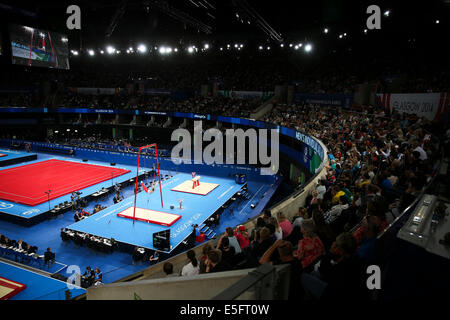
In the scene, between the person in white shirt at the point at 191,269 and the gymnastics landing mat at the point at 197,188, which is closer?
the person in white shirt at the point at 191,269

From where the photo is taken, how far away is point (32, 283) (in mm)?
11648

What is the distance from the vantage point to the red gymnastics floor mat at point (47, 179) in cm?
2208

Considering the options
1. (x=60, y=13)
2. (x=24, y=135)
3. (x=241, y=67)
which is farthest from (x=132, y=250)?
(x=24, y=135)

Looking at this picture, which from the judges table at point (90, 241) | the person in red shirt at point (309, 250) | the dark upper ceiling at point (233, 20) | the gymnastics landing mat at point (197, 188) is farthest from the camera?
the gymnastics landing mat at point (197, 188)

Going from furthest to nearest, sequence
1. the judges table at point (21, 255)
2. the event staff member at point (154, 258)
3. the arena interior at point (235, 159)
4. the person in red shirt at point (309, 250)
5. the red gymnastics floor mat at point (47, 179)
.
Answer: the red gymnastics floor mat at point (47, 179), the event staff member at point (154, 258), the judges table at point (21, 255), the person in red shirt at point (309, 250), the arena interior at point (235, 159)

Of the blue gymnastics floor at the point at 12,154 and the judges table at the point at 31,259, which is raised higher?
the blue gymnastics floor at the point at 12,154

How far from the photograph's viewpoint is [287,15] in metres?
26.3

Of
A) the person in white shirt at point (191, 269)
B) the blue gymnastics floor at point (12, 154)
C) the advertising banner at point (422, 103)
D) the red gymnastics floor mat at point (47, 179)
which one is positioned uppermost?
the advertising banner at point (422, 103)

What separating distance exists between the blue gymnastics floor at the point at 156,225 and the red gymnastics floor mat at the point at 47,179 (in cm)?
558

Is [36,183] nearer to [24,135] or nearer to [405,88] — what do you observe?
[24,135]

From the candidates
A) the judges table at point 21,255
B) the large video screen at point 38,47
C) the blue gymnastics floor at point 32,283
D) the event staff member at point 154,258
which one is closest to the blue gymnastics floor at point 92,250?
the event staff member at point 154,258

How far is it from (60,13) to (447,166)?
3958 centimetres

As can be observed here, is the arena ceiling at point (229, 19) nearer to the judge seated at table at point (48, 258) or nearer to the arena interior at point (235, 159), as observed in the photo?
the arena interior at point (235, 159)

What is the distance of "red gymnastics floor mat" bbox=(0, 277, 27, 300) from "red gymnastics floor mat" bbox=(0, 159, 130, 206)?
10105 mm
